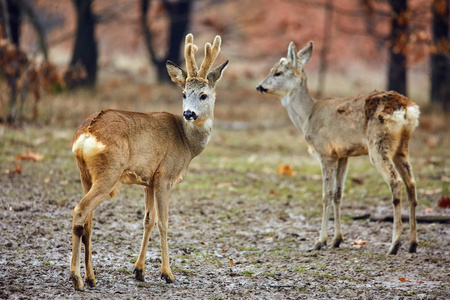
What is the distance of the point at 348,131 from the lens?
704 cm

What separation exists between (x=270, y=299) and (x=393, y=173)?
230 cm

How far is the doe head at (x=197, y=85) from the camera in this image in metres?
5.80

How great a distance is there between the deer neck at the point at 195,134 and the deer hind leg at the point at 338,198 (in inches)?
78.7

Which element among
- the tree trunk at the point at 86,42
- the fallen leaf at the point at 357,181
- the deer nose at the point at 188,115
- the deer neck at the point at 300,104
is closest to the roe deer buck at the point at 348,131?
the deer neck at the point at 300,104

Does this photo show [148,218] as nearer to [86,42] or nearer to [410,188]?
[410,188]

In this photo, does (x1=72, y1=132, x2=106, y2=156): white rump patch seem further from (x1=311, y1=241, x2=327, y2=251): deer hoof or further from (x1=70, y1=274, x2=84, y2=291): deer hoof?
(x1=311, y1=241, x2=327, y2=251): deer hoof

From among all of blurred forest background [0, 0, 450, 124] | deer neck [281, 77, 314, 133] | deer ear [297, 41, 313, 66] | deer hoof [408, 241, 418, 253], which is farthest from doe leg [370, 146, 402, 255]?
blurred forest background [0, 0, 450, 124]

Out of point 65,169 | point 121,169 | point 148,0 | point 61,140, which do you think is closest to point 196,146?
point 121,169

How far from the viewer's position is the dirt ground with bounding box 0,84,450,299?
17.5 ft

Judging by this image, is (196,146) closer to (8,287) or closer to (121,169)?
(121,169)

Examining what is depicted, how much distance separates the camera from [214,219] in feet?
25.4

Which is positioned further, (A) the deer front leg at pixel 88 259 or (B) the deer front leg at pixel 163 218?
(B) the deer front leg at pixel 163 218

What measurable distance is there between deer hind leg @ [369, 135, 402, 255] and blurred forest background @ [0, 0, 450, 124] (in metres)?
6.64

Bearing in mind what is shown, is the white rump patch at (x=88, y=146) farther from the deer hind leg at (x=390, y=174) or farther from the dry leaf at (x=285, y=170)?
the dry leaf at (x=285, y=170)
